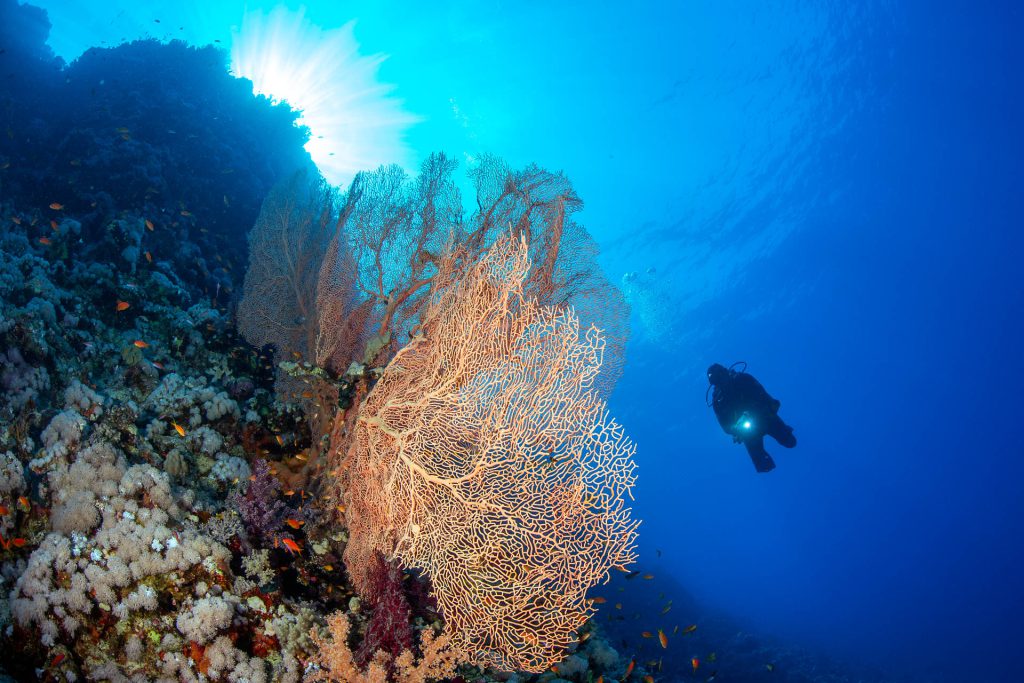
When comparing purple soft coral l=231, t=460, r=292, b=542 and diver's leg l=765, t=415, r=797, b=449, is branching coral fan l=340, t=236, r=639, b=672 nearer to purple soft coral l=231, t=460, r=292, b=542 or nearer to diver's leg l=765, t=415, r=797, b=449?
purple soft coral l=231, t=460, r=292, b=542

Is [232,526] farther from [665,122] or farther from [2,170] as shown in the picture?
[665,122]

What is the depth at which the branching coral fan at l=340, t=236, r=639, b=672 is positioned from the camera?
3672 millimetres

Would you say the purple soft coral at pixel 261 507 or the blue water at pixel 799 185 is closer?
the purple soft coral at pixel 261 507

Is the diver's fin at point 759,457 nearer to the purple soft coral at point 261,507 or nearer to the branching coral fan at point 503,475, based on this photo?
the branching coral fan at point 503,475

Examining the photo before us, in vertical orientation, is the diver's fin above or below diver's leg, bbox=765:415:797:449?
below

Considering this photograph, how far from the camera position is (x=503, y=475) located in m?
3.69

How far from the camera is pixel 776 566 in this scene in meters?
89.5

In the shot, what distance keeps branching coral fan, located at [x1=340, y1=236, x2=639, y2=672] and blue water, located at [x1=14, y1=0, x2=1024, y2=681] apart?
23.2 m

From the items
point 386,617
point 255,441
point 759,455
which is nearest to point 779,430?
point 759,455

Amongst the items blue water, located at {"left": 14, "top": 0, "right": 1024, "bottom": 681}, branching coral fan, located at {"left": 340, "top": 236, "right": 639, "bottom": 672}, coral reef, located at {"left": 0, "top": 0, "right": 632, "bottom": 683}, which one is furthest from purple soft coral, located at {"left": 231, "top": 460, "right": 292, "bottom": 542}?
blue water, located at {"left": 14, "top": 0, "right": 1024, "bottom": 681}

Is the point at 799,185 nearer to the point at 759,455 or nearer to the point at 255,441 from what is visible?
the point at 759,455

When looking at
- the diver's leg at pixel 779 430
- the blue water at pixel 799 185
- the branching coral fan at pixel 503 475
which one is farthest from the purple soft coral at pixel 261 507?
the blue water at pixel 799 185

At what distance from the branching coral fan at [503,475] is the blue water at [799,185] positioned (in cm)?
2321

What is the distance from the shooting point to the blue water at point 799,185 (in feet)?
76.5
